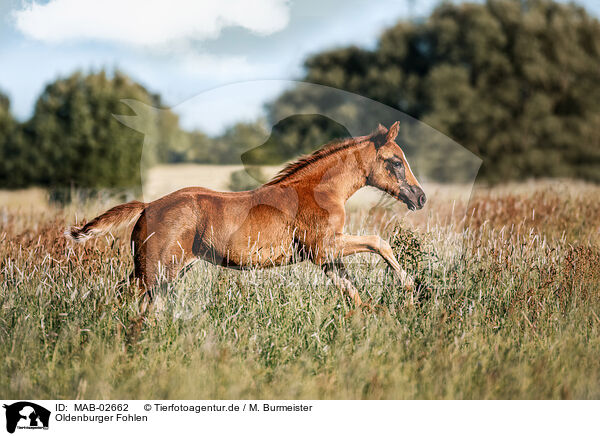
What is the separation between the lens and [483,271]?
552cm

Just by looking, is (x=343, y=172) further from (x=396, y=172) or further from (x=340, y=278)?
(x=340, y=278)

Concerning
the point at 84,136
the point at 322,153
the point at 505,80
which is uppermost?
the point at 505,80

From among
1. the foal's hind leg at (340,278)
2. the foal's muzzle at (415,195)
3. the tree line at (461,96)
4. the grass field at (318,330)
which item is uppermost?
the tree line at (461,96)

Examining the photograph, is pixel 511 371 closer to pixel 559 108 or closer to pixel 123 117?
pixel 123 117

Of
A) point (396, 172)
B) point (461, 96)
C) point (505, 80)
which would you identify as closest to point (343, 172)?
point (396, 172)

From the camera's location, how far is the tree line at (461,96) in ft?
48.3

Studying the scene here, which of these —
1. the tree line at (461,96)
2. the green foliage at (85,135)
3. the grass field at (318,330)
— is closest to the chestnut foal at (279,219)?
the grass field at (318,330)

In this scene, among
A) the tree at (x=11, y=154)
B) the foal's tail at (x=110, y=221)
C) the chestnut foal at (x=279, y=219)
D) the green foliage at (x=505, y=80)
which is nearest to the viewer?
the chestnut foal at (x=279, y=219)
